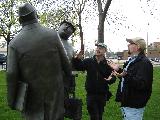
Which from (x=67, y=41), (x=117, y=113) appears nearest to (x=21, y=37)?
(x=67, y=41)

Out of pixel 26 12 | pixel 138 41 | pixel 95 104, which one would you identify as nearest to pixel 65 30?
pixel 138 41

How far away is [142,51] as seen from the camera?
7.75m

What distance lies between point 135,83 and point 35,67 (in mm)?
2407

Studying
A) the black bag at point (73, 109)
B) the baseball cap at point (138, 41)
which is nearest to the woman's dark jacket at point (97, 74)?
the baseball cap at point (138, 41)

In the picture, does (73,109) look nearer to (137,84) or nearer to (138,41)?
(137,84)

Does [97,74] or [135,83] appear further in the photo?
[97,74]

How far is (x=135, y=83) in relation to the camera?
754 centimetres

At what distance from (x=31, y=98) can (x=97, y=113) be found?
4.22 meters

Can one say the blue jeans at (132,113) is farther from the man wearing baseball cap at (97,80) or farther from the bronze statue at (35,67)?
the bronze statue at (35,67)

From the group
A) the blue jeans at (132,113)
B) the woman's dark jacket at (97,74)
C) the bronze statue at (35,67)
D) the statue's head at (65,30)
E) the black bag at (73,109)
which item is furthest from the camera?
the woman's dark jacket at (97,74)

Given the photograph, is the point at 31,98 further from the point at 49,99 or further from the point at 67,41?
the point at 67,41

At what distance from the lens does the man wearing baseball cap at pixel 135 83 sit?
299 inches

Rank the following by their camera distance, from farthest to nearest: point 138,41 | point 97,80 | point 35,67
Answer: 1. point 97,80
2. point 138,41
3. point 35,67

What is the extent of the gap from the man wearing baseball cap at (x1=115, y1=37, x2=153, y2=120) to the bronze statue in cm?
213
